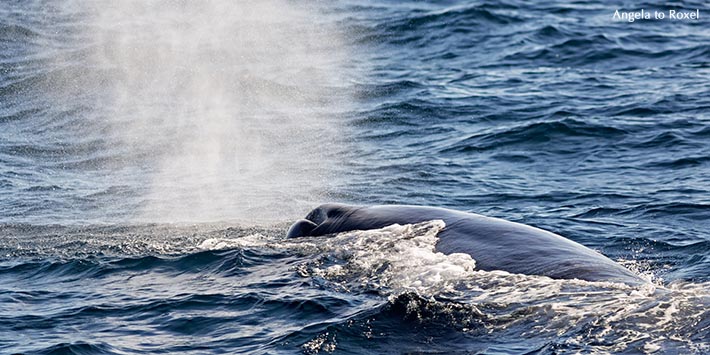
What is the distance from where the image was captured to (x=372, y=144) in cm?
2736

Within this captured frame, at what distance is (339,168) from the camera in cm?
2519

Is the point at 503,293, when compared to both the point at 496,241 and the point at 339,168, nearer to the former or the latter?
the point at 496,241

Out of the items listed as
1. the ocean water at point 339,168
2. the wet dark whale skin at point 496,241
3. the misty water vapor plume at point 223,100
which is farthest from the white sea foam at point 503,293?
the misty water vapor plume at point 223,100

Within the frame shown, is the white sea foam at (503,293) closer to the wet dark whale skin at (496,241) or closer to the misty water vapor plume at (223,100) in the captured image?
the wet dark whale skin at (496,241)

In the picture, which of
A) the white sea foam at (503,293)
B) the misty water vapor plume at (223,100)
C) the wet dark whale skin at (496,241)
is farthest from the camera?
the misty water vapor plume at (223,100)

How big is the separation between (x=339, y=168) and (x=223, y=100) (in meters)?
8.99

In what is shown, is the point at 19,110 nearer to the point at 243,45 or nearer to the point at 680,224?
the point at 243,45

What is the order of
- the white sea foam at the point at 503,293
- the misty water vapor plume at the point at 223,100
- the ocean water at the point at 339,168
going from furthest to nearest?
the misty water vapor plume at the point at 223,100 < the ocean water at the point at 339,168 < the white sea foam at the point at 503,293

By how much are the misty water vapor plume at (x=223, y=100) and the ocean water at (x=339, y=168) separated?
12 centimetres

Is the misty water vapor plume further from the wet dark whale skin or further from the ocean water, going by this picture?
the wet dark whale skin

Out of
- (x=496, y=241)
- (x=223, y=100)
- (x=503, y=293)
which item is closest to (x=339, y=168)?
(x=223, y=100)

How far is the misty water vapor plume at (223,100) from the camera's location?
23.7m

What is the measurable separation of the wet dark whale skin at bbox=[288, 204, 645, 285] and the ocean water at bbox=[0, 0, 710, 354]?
1.23 feet

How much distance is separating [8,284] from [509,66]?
69.4 feet
